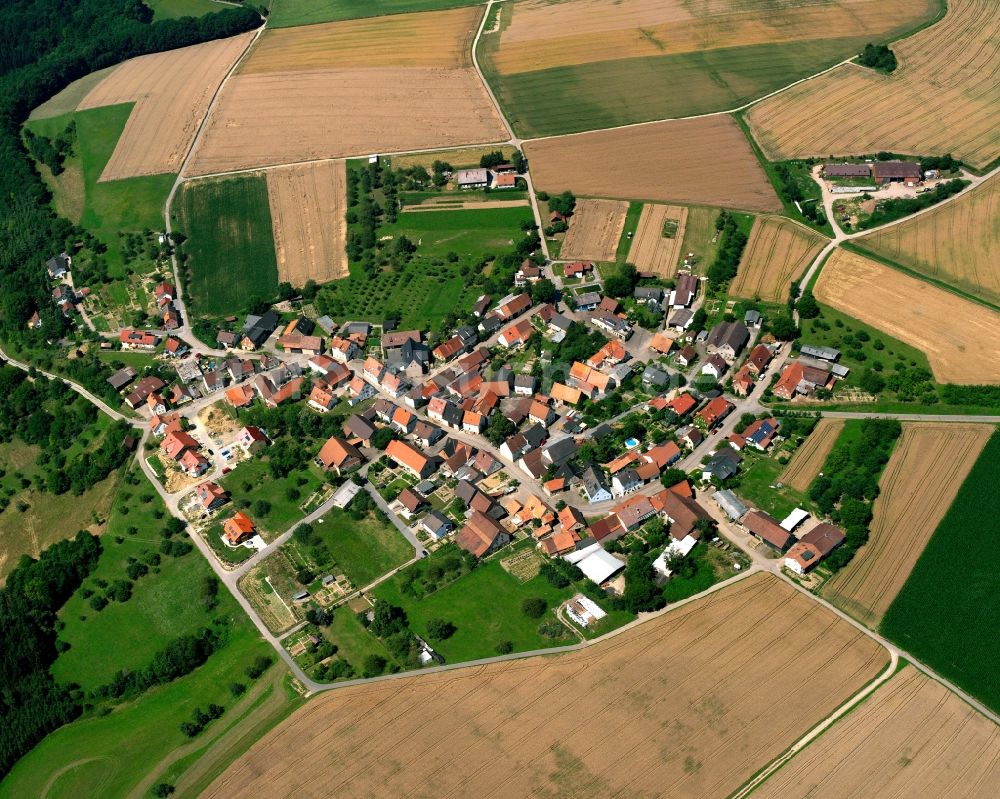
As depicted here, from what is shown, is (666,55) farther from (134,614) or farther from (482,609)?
(134,614)

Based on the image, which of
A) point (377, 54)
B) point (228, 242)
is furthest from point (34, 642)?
point (377, 54)

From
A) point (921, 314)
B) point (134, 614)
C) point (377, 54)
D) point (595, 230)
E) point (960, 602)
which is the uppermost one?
point (377, 54)

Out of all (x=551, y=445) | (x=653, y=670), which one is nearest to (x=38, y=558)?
(x=551, y=445)

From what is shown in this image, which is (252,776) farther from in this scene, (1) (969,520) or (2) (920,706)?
(1) (969,520)

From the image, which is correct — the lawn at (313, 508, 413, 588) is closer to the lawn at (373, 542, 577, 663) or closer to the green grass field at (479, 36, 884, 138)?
the lawn at (373, 542, 577, 663)

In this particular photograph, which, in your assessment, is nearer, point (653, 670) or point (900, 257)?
point (653, 670)
